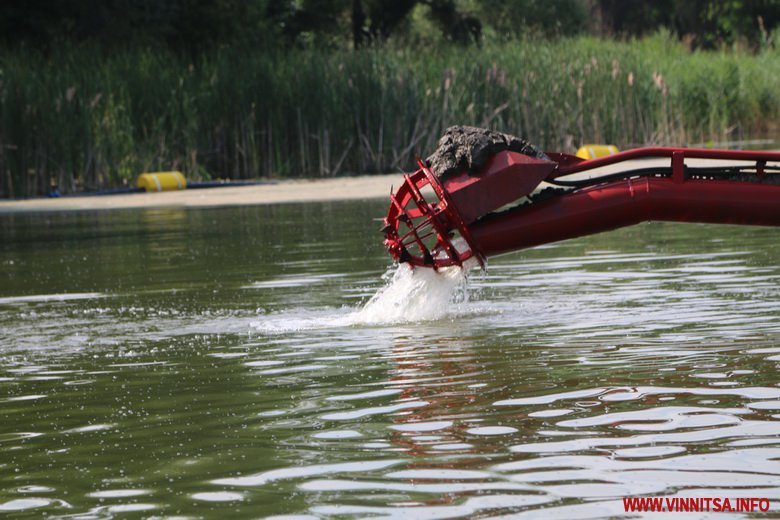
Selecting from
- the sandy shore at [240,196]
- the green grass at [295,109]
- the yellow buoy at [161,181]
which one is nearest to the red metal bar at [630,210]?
the sandy shore at [240,196]

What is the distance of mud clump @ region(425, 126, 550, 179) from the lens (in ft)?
30.8

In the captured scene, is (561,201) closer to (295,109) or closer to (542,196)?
(542,196)

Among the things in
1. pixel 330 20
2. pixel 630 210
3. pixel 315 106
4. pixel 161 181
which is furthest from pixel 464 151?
pixel 330 20

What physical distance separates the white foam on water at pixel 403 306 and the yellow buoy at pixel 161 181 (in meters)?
18.2

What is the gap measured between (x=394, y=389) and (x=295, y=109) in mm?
23567

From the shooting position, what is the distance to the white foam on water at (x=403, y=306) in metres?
10.2

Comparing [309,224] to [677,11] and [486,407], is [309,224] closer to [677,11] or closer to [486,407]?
[486,407]

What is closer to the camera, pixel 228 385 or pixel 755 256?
pixel 228 385

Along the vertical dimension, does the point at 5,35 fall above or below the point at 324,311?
above

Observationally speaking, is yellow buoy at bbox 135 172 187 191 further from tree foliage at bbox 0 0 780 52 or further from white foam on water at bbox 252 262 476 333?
white foam on water at bbox 252 262 476 333

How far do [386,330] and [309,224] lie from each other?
10929mm

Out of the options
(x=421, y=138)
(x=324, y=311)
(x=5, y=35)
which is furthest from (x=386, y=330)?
(x=5, y=35)

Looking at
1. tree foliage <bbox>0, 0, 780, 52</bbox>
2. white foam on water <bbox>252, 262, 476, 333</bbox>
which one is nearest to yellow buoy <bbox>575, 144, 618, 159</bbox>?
tree foliage <bbox>0, 0, 780, 52</bbox>

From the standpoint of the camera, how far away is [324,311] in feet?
36.3
